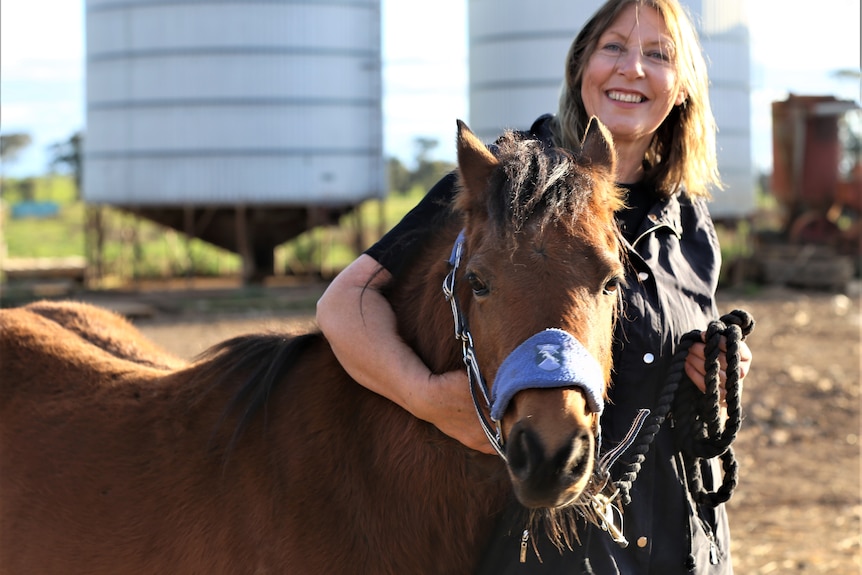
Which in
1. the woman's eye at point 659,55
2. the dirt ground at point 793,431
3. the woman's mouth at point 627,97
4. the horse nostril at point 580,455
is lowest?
the dirt ground at point 793,431

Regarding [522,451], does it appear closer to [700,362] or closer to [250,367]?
[700,362]

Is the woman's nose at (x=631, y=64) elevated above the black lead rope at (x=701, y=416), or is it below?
above

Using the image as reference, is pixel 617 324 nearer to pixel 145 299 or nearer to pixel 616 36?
pixel 616 36

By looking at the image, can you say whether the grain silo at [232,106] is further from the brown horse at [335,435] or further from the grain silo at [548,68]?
the brown horse at [335,435]

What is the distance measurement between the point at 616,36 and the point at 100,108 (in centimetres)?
1703

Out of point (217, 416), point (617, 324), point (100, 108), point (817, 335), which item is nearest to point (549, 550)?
point (617, 324)

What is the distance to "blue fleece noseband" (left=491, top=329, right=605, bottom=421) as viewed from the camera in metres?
1.99

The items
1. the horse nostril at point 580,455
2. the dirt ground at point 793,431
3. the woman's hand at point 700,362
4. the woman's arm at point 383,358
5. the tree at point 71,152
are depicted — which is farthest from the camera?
the tree at point 71,152

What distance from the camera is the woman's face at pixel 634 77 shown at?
105 inches

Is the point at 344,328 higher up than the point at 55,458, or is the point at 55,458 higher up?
the point at 344,328

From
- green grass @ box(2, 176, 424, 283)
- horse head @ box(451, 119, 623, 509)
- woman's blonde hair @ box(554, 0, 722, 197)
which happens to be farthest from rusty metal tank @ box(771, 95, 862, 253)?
horse head @ box(451, 119, 623, 509)

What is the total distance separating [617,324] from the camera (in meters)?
2.49

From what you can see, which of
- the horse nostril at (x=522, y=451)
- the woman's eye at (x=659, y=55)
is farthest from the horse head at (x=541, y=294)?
the woman's eye at (x=659, y=55)

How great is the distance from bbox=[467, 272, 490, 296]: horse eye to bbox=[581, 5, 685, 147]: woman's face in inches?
29.2
